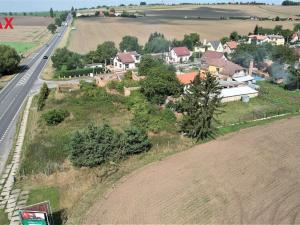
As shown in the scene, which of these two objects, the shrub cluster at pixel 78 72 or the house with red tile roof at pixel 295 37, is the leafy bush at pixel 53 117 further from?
the house with red tile roof at pixel 295 37

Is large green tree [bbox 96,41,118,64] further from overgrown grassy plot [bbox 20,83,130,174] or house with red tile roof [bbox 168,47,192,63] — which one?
overgrown grassy plot [bbox 20,83,130,174]

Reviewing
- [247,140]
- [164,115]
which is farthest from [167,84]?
[247,140]

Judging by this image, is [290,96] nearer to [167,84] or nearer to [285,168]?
[167,84]

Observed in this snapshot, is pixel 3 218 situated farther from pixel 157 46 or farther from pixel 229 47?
pixel 229 47

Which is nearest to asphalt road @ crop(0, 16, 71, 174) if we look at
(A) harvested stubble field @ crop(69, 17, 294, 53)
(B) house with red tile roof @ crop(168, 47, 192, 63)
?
(A) harvested stubble field @ crop(69, 17, 294, 53)

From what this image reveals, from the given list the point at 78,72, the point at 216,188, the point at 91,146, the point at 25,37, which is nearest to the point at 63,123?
the point at 91,146

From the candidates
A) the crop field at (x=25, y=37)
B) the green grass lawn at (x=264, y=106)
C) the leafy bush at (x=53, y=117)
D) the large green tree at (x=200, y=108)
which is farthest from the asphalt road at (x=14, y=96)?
the green grass lawn at (x=264, y=106)
